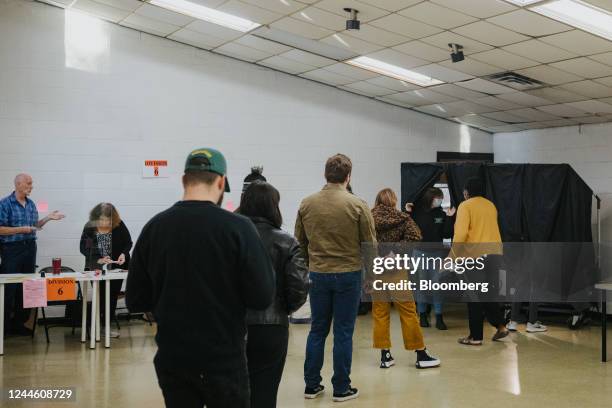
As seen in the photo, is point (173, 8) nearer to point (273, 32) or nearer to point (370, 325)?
point (273, 32)

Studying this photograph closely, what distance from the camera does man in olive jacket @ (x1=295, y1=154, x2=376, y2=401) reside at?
424cm

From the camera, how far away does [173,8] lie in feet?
22.1

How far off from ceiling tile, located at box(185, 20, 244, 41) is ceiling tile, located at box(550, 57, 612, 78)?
323cm

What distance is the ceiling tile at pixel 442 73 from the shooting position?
6.83 meters

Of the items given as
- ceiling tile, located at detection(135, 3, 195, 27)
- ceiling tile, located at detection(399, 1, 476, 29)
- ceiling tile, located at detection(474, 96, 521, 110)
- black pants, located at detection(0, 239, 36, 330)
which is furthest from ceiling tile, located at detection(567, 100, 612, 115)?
black pants, located at detection(0, 239, 36, 330)

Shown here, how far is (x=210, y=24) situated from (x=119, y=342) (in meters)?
3.33

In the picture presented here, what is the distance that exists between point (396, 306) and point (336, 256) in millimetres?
1115

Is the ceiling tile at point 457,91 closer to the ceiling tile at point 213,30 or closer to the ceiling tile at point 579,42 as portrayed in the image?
the ceiling tile at point 579,42

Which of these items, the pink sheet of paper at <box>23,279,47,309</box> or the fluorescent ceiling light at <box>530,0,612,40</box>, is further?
the pink sheet of paper at <box>23,279,47,309</box>

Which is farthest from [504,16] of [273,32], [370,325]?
[370,325]

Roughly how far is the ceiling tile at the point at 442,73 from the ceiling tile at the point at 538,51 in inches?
41.8

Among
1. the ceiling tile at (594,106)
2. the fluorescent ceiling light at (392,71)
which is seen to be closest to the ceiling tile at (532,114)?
the ceiling tile at (594,106)

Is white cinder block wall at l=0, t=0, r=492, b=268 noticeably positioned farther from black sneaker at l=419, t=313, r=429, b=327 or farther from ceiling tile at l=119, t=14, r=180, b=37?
black sneaker at l=419, t=313, r=429, b=327

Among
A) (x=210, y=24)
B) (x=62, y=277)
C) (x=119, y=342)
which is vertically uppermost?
(x=210, y=24)
